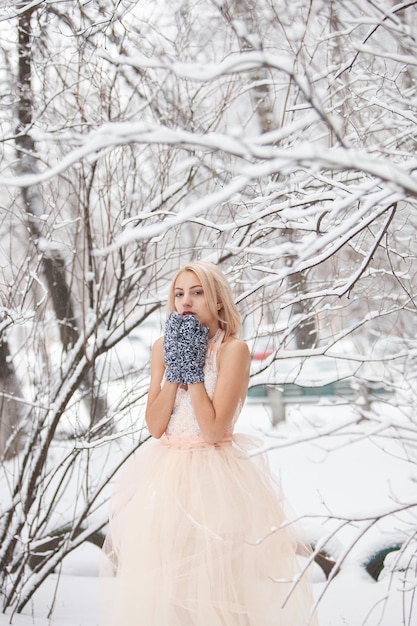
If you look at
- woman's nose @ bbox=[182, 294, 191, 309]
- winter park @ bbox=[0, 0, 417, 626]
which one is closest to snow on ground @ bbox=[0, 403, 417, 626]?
winter park @ bbox=[0, 0, 417, 626]

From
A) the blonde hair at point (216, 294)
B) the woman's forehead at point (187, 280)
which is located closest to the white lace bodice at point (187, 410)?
the blonde hair at point (216, 294)

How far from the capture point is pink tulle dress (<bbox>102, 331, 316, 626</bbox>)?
A: 2406 mm

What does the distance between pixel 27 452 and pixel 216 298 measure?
1490mm

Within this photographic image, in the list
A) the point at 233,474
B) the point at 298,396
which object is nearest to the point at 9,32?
the point at 233,474

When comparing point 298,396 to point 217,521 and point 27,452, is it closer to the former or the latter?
point 27,452

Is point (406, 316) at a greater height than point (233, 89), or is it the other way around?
point (233, 89)

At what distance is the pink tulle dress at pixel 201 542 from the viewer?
7.89ft

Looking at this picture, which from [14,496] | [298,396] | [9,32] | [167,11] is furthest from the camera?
[298,396]

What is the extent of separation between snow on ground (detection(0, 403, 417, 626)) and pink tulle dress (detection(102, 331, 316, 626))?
279 mm

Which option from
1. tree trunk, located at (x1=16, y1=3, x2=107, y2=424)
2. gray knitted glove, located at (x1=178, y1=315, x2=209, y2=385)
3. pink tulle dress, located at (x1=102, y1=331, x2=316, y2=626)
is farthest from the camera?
tree trunk, located at (x1=16, y1=3, x2=107, y2=424)

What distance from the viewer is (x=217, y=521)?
2436 mm

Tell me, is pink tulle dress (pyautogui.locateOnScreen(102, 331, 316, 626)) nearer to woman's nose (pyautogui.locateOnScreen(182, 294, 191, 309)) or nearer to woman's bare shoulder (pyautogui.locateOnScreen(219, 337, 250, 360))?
woman's bare shoulder (pyautogui.locateOnScreen(219, 337, 250, 360))

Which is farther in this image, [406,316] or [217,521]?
[406,316]

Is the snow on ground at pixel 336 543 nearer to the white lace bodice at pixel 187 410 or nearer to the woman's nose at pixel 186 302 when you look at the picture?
the white lace bodice at pixel 187 410
